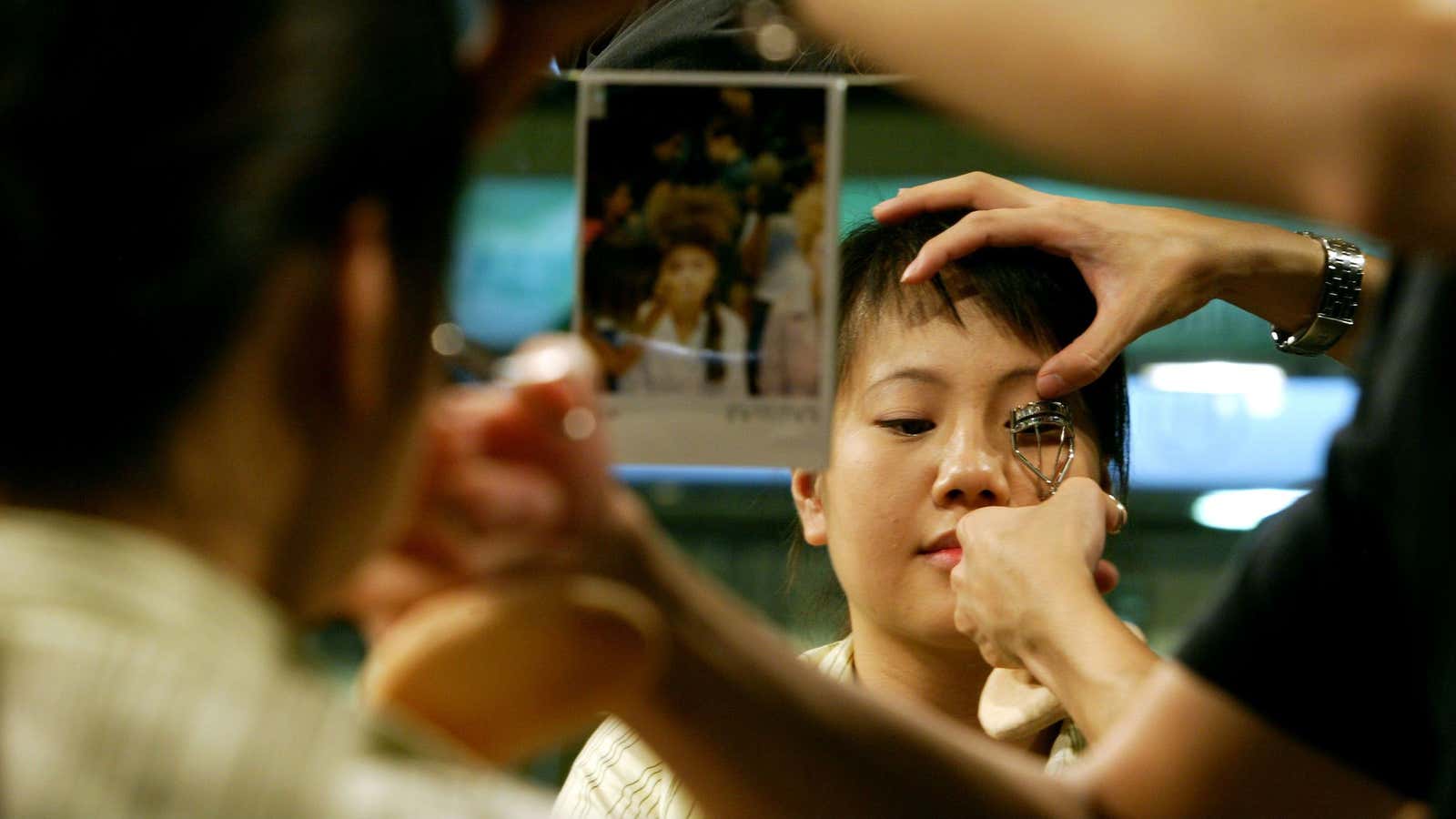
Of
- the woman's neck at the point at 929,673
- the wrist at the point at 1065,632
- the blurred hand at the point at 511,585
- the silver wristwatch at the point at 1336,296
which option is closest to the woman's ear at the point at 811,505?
the woman's neck at the point at 929,673

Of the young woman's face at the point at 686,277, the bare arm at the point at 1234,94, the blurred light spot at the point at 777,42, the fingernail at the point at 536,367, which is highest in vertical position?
the blurred light spot at the point at 777,42

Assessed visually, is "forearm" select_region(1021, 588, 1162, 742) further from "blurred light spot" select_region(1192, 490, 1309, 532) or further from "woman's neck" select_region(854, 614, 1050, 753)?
"blurred light spot" select_region(1192, 490, 1309, 532)

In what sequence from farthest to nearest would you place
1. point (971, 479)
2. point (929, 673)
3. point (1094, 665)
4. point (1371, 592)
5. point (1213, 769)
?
point (929, 673), point (971, 479), point (1094, 665), point (1213, 769), point (1371, 592)

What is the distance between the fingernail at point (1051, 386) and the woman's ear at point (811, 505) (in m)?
0.32

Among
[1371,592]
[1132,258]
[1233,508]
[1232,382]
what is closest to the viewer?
[1371,592]

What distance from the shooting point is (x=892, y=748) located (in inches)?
35.0

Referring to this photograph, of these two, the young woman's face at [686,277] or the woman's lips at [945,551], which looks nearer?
the young woman's face at [686,277]

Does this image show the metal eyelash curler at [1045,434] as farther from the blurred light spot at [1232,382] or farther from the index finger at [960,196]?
the blurred light spot at [1232,382]

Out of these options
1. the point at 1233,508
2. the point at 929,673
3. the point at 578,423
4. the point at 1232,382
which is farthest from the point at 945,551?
the point at 1233,508

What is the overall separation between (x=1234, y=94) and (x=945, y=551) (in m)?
1.00

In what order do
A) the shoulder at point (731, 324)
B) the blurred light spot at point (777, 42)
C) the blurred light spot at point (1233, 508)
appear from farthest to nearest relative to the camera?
the blurred light spot at point (1233, 508)
the blurred light spot at point (777, 42)
the shoulder at point (731, 324)

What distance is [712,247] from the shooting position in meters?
0.82

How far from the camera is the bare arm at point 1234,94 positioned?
1.85 feet

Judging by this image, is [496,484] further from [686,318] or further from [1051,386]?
[1051,386]
